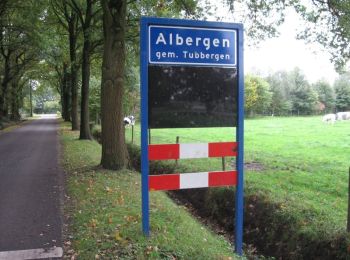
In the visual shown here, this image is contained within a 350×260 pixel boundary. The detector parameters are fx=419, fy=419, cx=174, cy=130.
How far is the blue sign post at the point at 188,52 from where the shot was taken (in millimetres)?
5000

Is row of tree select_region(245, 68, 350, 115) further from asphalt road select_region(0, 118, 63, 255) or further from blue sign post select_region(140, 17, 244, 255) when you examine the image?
blue sign post select_region(140, 17, 244, 255)

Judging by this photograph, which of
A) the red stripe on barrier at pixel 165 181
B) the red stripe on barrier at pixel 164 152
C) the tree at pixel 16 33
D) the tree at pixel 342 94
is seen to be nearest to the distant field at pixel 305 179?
the red stripe on barrier at pixel 165 181

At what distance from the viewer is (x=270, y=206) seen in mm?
7633

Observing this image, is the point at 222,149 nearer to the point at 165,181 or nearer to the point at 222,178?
the point at 222,178

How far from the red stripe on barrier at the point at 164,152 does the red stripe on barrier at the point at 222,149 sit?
1.41 ft

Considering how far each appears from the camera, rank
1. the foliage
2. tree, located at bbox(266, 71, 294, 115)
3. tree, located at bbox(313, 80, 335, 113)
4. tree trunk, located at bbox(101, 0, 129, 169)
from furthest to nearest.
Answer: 1. tree, located at bbox(313, 80, 335, 113)
2. tree, located at bbox(266, 71, 294, 115)
3. tree trunk, located at bbox(101, 0, 129, 169)
4. the foliage

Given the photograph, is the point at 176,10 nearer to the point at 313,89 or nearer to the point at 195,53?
the point at 195,53

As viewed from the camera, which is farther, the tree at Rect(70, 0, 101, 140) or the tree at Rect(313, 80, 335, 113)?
the tree at Rect(313, 80, 335, 113)

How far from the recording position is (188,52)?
5105mm

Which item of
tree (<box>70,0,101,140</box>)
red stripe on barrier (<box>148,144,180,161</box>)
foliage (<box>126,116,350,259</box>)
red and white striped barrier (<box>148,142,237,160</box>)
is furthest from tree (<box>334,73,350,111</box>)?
red stripe on barrier (<box>148,144,180,161</box>)

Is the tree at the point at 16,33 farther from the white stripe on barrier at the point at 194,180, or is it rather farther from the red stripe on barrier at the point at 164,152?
the white stripe on barrier at the point at 194,180

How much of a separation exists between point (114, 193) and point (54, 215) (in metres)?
1.58

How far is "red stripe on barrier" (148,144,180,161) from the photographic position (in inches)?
202

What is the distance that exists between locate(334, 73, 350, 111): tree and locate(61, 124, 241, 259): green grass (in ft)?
257
